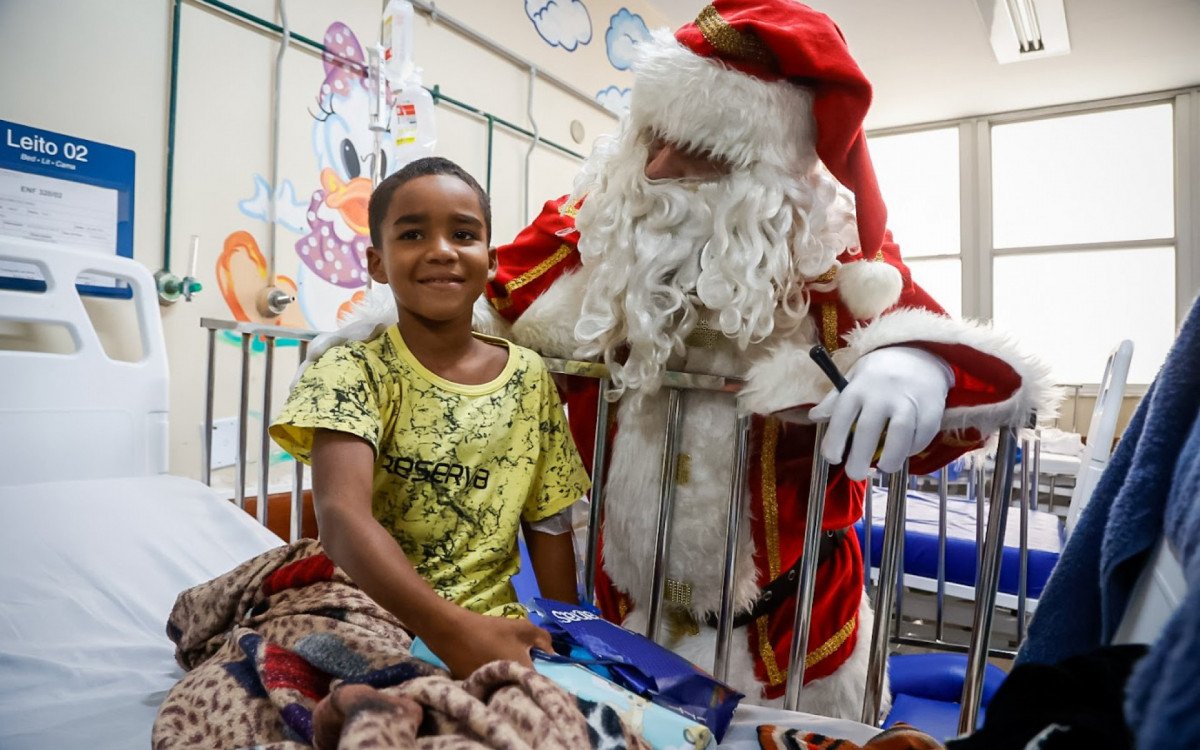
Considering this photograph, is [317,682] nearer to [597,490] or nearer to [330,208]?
[597,490]

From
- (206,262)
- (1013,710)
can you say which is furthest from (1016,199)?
(1013,710)

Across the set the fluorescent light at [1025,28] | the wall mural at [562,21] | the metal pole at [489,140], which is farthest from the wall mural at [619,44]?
the fluorescent light at [1025,28]

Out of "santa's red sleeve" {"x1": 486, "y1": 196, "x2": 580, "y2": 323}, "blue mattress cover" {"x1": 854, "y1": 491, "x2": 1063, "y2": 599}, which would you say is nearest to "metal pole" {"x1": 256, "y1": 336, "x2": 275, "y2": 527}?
"santa's red sleeve" {"x1": 486, "y1": 196, "x2": 580, "y2": 323}

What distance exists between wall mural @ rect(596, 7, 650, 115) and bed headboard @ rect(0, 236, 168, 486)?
2525mm

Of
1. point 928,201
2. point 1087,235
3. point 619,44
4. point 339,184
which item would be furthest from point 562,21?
point 1087,235

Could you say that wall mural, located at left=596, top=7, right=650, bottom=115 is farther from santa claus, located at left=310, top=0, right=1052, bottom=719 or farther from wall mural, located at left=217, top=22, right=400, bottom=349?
santa claus, located at left=310, top=0, right=1052, bottom=719

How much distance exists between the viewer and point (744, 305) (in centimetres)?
119

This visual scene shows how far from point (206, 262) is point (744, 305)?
1.47 metres

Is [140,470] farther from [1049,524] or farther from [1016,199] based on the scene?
[1016,199]

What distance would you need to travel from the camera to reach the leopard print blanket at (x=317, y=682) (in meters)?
0.61

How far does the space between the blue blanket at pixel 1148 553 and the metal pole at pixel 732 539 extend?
45 centimetres

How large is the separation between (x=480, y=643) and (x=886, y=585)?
1.81 ft

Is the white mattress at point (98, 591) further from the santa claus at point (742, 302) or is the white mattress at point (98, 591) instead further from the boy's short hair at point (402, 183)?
the boy's short hair at point (402, 183)

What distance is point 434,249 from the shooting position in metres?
1.06
